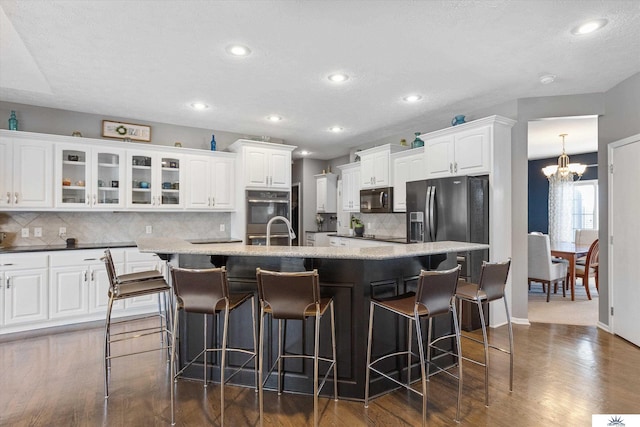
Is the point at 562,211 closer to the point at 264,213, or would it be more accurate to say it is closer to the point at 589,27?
the point at 589,27

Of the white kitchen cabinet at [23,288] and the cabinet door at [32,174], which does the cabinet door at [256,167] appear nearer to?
the cabinet door at [32,174]

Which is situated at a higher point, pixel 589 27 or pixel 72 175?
pixel 589 27

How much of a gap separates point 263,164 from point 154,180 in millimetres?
1577

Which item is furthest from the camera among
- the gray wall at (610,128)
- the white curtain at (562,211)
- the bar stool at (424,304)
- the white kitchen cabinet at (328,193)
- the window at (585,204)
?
the white curtain at (562,211)

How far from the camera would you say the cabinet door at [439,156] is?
14.0ft

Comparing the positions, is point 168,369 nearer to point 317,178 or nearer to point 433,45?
point 433,45

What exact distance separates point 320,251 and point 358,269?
0.97ft

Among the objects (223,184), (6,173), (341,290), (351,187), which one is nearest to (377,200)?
(351,187)

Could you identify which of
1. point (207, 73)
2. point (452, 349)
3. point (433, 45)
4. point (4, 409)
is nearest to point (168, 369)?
point (4, 409)

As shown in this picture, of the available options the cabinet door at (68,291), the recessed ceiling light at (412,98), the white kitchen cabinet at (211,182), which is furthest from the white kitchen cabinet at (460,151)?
the cabinet door at (68,291)

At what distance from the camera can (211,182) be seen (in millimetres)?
5191

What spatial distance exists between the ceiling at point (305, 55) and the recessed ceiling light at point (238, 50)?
2.6 inches

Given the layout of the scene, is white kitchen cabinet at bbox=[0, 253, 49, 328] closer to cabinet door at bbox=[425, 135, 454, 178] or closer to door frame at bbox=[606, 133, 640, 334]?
cabinet door at bbox=[425, 135, 454, 178]

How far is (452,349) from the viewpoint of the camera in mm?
2977
